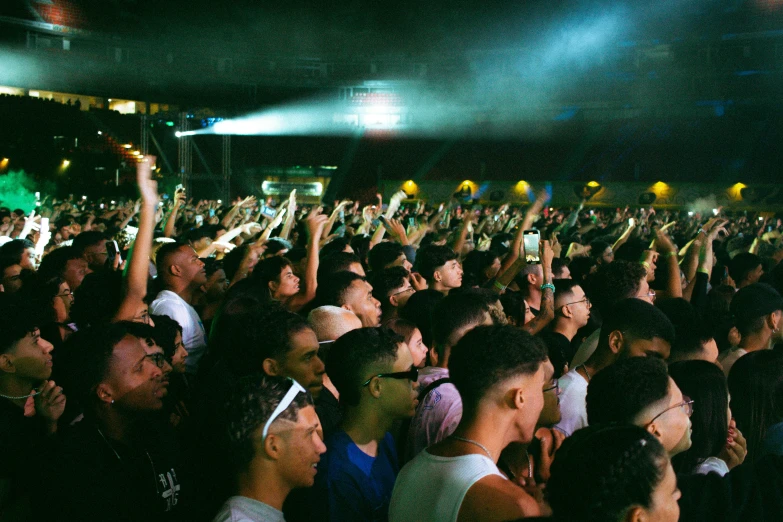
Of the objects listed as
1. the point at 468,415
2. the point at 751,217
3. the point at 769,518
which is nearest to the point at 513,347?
the point at 468,415

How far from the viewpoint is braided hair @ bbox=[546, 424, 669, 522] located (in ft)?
5.04

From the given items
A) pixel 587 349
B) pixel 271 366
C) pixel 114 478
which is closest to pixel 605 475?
pixel 114 478

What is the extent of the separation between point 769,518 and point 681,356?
173 centimetres

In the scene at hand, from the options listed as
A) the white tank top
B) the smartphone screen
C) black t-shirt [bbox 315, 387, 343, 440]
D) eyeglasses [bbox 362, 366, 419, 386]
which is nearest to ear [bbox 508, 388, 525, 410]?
the white tank top

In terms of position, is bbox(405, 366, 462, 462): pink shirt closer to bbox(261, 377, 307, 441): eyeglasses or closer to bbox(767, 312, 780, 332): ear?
bbox(261, 377, 307, 441): eyeglasses

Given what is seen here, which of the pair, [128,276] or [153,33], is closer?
[128,276]

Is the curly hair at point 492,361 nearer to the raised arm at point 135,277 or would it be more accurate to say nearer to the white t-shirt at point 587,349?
the white t-shirt at point 587,349

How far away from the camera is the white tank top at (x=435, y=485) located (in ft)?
6.23

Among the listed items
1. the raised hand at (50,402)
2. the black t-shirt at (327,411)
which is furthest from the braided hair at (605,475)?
the raised hand at (50,402)

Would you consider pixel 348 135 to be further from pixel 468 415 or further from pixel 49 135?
pixel 468 415

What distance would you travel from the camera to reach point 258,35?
33.2 meters

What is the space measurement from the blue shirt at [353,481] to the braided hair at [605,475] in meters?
0.93

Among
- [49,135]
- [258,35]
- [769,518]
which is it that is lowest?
[769,518]

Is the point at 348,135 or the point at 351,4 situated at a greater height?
the point at 351,4
